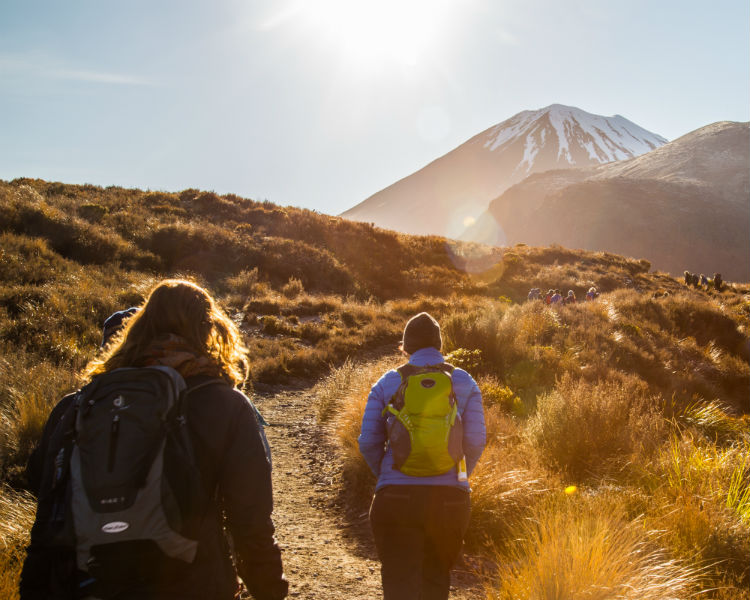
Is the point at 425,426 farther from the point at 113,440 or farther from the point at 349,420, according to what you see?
the point at 349,420

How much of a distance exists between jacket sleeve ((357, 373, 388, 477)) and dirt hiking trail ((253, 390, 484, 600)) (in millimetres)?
1482

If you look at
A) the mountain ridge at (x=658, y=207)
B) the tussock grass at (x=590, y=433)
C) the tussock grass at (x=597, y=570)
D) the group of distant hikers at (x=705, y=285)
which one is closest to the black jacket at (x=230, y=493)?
Answer: the tussock grass at (x=597, y=570)

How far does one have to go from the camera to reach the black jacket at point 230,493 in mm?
1525

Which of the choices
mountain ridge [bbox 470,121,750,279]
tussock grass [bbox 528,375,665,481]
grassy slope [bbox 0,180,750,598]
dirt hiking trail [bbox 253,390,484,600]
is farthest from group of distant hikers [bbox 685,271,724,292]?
mountain ridge [bbox 470,121,750,279]

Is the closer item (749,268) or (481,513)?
(481,513)

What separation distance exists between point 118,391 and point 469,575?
337cm

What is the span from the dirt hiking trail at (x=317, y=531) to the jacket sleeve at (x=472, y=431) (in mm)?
1594

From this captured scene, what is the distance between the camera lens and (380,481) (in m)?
2.45

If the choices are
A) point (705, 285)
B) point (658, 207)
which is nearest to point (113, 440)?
point (705, 285)

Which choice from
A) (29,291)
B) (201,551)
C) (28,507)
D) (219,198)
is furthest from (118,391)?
(219,198)

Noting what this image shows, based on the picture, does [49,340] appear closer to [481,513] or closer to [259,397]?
[259,397]

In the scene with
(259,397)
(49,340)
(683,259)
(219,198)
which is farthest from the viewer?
(683,259)

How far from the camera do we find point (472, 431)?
2525 millimetres

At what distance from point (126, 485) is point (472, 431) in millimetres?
1783
